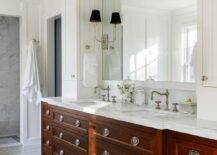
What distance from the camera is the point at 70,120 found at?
10.0 feet

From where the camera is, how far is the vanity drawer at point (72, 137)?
9.36 feet

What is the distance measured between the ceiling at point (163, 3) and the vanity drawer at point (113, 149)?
47.2 inches

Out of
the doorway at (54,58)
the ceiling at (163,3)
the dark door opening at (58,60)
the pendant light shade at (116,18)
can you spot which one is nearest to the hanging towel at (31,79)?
the doorway at (54,58)

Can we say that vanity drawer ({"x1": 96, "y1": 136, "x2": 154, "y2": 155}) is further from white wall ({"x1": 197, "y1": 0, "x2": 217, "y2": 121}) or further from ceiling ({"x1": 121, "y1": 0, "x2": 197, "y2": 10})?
ceiling ({"x1": 121, "y1": 0, "x2": 197, "y2": 10})

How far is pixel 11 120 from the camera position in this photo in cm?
563

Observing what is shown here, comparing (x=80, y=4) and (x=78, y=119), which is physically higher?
(x=80, y=4)

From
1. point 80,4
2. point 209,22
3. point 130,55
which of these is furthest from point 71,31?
point 209,22

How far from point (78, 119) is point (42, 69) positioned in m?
1.96

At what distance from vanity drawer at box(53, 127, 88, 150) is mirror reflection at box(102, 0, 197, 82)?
0.79 metres

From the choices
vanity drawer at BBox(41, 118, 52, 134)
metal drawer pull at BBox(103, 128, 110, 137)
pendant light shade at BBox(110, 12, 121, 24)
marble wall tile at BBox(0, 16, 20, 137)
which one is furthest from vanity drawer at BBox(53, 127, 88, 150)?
marble wall tile at BBox(0, 16, 20, 137)

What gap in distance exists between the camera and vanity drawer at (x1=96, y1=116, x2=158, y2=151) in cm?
204

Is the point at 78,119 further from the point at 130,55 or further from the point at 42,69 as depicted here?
the point at 42,69

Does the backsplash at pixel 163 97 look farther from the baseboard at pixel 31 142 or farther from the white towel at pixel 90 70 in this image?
the baseboard at pixel 31 142

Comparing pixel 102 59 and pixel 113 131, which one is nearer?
pixel 113 131
